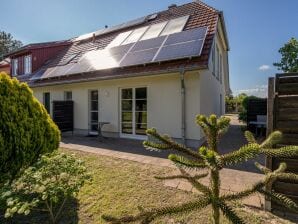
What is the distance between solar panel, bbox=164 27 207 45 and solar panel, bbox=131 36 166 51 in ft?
1.24

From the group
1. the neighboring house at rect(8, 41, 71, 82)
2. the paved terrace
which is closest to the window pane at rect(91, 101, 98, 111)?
the paved terrace

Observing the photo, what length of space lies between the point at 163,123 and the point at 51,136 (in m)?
4.88

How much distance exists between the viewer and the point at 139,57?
358 inches

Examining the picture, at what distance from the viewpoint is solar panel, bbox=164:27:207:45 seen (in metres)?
8.59

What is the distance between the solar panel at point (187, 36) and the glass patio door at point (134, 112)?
240 cm

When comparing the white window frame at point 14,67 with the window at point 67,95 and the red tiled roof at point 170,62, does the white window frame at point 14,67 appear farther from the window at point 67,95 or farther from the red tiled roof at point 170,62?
the window at point 67,95

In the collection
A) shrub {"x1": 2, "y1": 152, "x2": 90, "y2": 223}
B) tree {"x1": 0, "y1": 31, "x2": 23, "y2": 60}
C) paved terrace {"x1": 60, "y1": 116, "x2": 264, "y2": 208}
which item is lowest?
paved terrace {"x1": 60, "y1": 116, "x2": 264, "y2": 208}

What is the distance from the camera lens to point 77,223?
3.35 metres

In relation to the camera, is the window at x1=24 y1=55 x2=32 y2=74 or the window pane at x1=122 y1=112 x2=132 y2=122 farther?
the window at x1=24 y1=55 x2=32 y2=74

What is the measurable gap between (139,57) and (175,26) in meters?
2.94

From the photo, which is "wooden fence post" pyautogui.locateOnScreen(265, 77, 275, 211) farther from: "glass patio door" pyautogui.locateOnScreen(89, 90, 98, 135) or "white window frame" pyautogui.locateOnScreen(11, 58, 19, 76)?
"white window frame" pyautogui.locateOnScreen(11, 58, 19, 76)

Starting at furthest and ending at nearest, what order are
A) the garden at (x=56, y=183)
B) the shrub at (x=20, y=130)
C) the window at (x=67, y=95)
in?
the window at (x=67, y=95), the shrub at (x=20, y=130), the garden at (x=56, y=183)

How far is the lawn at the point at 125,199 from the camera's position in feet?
11.0

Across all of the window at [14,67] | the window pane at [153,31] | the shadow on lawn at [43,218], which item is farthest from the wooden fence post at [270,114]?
Answer: the window at [14,67]
